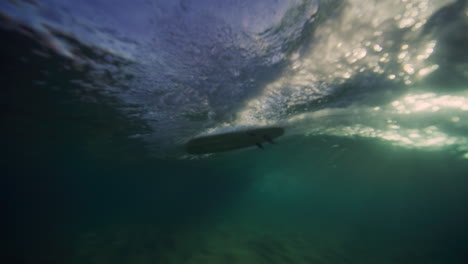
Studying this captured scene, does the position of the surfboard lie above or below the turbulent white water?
below

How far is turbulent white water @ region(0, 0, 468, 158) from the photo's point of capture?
5289 millimetres

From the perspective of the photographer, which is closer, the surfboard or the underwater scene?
the underwater scene

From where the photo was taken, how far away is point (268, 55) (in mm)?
7164

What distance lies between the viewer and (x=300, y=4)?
5.13m

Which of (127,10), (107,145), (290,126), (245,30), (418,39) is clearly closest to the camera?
(127,10)

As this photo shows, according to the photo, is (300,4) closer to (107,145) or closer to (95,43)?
(95,43)

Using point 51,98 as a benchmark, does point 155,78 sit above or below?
below

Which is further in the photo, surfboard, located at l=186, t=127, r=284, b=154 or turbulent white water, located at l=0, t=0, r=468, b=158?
surfboard, located at l=186, t=127, r=284, b=154

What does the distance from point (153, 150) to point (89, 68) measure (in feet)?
46.5

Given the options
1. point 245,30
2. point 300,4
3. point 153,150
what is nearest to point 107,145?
point 153,150

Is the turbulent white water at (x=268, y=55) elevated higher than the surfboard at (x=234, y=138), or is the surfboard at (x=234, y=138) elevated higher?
the turbulent white water at (x=268, y=55)

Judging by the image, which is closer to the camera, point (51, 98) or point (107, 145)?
point (51, 98)

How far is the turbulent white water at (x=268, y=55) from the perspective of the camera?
5.29 metres

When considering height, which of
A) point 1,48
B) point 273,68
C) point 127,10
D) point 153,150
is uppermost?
point 1,48
